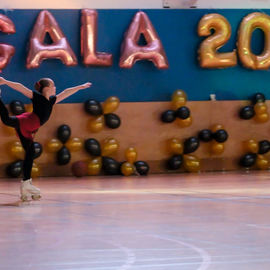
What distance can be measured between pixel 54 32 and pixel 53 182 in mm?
2444

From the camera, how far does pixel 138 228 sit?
228 inches

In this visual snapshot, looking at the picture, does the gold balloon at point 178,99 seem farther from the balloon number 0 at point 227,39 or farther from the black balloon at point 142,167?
the black balloon at point 142,167

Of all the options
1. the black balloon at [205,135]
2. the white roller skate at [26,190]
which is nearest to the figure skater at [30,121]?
the white roller skate at [26,190]

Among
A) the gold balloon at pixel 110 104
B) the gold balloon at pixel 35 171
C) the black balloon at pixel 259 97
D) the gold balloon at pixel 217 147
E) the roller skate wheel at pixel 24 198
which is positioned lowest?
the gold balloon at pixel 35 171

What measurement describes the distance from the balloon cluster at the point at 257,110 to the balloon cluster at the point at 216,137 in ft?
1.55

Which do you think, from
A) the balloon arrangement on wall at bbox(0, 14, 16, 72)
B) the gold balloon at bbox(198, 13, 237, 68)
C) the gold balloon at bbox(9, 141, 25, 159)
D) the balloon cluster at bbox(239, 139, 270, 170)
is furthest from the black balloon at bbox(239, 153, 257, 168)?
the balloon arrangement on wall at bbox(0, 14, 16, 72)

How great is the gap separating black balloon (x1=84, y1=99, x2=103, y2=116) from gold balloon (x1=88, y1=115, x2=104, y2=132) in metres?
0.10

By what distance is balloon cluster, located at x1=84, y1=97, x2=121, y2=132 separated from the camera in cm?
1143

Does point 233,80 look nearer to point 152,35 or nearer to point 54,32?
point 152,35

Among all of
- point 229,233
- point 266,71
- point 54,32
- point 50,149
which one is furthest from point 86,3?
point 229,233

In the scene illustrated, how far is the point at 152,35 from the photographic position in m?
11.8

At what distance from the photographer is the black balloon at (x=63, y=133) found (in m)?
11.3

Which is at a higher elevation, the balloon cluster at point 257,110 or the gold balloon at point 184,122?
the balloon cluster at point 257,110

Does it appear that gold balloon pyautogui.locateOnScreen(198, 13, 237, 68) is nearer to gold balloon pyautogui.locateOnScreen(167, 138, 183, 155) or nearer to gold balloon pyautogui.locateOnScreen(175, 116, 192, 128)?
gold balloon pyautogui.locateOnScreen(175, 116, 192, 128)
